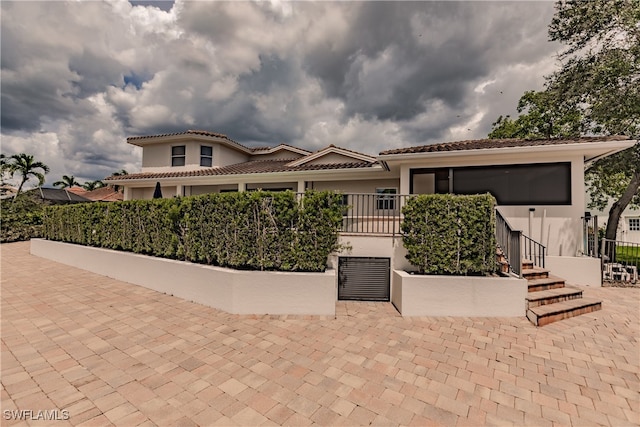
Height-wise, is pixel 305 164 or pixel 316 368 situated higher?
pixel 305 164

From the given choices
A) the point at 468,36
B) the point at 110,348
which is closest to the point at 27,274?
the point at 110,348

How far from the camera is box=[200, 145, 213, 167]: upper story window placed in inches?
626

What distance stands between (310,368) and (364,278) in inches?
133

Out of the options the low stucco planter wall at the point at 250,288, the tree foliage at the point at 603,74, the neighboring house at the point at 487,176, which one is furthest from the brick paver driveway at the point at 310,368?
the tree foliage at the point at 603,74

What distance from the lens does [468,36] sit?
31.7 feet

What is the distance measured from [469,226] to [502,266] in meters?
1.39

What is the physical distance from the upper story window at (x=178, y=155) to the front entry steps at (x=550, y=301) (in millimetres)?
17292

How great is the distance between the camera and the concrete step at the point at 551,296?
5520 mm

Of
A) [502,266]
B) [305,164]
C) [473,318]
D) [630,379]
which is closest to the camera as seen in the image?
[630,379]

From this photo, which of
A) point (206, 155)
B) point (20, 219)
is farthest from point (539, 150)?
point (20, 219)

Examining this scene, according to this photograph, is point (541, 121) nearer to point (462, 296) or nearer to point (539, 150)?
point (539, 150)

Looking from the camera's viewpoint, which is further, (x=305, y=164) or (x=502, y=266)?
(x=305, y=164)

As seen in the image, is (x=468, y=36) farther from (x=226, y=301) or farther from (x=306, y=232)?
(x=226, y=301)

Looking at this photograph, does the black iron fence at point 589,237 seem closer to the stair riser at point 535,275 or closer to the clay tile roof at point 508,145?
the clay tile roof at point 508,145
